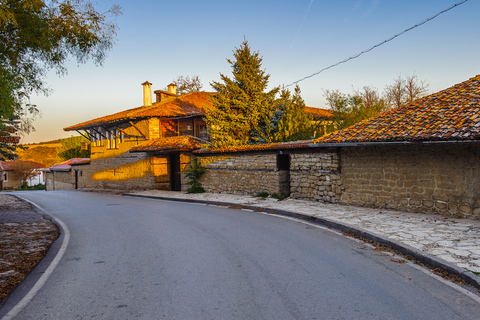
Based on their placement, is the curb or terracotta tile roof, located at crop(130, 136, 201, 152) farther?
terracotta tile roof, located at crop(130, 136, 201, 152)

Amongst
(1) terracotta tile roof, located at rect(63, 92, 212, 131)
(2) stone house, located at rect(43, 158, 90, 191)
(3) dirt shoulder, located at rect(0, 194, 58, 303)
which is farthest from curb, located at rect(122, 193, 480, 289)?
(2) stone house, located at rect(43, 158, 90, 191)

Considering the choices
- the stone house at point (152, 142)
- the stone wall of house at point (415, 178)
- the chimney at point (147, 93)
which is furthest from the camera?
the chimney at point (147, 93)

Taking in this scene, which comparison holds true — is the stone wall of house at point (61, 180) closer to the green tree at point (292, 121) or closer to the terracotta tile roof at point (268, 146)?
the terracotta tile roof at point (268, 146)

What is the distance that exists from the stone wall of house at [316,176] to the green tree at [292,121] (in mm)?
6440

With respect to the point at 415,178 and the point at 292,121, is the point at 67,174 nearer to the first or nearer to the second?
the point at 292,121

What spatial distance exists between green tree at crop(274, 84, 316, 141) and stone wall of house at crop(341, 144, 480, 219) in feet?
28.5

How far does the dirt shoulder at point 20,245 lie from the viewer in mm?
5211

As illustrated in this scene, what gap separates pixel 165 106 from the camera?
1023 inches

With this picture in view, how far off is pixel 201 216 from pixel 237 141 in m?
10.2

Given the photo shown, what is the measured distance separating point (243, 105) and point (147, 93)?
46.6 feet

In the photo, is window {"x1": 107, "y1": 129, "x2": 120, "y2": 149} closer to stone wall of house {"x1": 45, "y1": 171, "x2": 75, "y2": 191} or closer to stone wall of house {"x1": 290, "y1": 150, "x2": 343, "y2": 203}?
stone wall of house {"x1": 45, "y1": 171, "x2": 75, "y2": 191}

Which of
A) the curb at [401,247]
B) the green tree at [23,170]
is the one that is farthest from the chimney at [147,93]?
the green tree at [23,170]

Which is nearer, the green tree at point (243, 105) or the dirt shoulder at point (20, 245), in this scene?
the dirt shoulder at point (20, 245)

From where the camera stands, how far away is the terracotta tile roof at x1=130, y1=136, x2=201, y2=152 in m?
20.9
